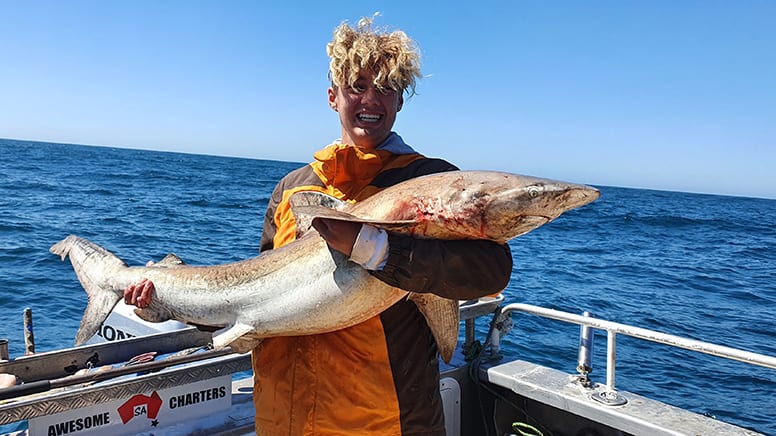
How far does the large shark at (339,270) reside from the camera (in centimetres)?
230

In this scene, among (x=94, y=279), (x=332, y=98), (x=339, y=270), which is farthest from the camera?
(x=94, y=279)

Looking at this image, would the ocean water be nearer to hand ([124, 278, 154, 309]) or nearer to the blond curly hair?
hand ([124, 278, 154, 309])

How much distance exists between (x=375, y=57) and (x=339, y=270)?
40.6 inches

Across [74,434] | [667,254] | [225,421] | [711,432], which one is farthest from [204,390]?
[667,254]

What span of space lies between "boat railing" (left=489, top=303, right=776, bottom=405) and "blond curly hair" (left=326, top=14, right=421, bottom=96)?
2.23 meters

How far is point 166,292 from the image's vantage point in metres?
3.13

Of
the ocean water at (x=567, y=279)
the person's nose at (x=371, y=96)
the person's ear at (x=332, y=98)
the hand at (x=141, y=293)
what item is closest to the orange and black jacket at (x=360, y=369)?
the person's nose at (x=371, y=96)

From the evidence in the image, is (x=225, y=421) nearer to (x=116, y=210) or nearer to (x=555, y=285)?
(x=555, y=285)

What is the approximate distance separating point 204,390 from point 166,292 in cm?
102

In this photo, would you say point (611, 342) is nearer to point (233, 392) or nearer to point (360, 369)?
point (360, 369)

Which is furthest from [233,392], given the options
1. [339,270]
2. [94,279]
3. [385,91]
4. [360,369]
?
[385,91]

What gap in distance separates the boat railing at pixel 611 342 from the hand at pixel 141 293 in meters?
2.76

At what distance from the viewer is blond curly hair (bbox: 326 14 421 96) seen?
9.12 ft

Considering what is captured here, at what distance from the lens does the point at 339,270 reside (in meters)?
2.56
